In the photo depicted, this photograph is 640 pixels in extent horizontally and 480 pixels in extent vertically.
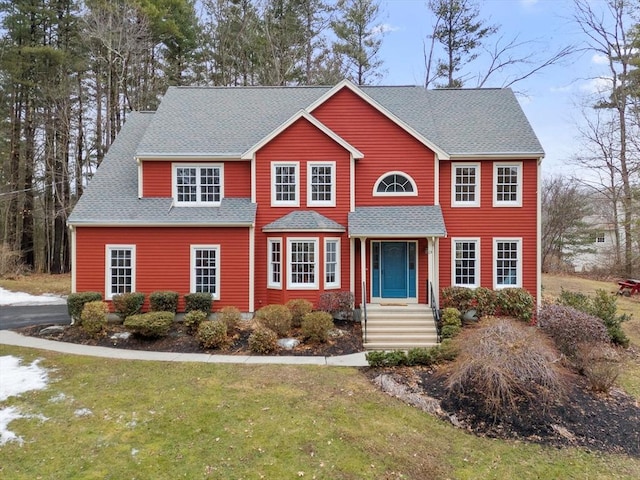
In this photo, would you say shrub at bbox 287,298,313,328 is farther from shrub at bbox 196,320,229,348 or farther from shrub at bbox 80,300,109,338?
shrub at bbox 80,300,109,338

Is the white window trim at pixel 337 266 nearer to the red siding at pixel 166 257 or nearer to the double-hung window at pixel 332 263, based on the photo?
the double-hung window at pixel 332 263

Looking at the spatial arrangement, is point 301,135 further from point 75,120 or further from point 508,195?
point 75,120

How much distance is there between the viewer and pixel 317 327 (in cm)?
1147

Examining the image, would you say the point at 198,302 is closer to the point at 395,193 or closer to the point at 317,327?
the point at 317,327

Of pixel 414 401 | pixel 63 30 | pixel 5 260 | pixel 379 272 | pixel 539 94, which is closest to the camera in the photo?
pixel 414 401

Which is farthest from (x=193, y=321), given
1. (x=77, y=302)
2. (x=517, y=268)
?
(x=517, y=268)

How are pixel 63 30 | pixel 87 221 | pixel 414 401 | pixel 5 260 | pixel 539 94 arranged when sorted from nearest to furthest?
pixel 414 401 < pixel 87 221 < pixel 539 94 < pixel 5 260 < pixel 63 30

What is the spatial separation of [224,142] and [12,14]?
24225 millimetres

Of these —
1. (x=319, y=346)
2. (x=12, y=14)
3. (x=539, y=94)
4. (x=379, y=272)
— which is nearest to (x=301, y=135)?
(x=379, y=272)

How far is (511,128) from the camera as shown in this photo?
612 inches

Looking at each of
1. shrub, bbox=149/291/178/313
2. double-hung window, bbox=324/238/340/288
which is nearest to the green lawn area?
shrub, bbox=149/291/178/313

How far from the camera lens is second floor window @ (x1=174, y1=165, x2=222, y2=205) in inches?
591

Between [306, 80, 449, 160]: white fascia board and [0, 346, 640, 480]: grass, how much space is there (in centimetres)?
937

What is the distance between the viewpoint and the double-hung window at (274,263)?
47.1 feet
